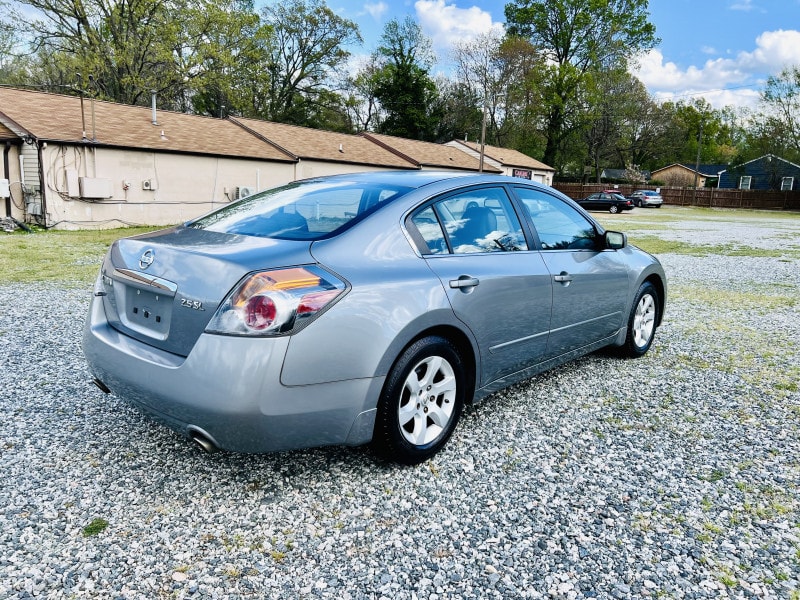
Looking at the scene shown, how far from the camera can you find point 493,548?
2182 mm

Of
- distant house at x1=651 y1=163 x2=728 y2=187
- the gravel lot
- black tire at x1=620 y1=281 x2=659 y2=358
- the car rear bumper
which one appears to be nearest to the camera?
the gravel lot

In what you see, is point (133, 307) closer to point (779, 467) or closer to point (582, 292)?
point (582, 292)

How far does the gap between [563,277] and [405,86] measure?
A: 4862cm

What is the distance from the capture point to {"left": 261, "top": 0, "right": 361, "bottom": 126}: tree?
146 feet

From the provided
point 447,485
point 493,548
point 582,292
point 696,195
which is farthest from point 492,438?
point 696,195

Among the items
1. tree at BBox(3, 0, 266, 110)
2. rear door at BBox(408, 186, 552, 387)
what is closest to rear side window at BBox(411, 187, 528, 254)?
rear door at BBox(408, 186, 552, 387)

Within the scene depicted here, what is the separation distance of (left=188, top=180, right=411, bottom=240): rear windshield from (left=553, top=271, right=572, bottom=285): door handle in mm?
1185

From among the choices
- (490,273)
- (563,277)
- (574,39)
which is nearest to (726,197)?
(574,39)

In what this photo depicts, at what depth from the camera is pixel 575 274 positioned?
365 centimetres

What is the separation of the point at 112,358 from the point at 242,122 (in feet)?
80.2

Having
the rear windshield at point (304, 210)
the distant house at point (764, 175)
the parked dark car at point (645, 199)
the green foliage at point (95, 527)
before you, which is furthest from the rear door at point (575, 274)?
the distant house at point (764, 175)

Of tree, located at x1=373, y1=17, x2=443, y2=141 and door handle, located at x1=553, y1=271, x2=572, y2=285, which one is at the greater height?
tree, located at x1=373, y1=17, x2=443, y2=141

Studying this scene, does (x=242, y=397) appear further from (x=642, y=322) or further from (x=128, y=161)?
(x=128, y=161)

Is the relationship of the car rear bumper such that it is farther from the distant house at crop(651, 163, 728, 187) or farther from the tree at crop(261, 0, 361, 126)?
the distant house at crop(651, 163, 728, 187)
